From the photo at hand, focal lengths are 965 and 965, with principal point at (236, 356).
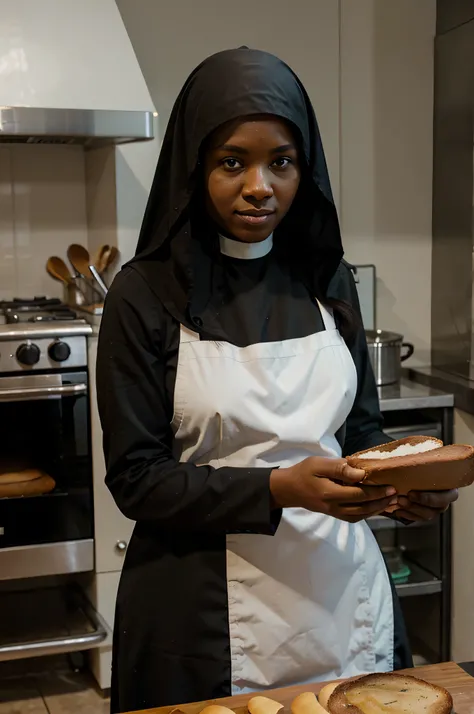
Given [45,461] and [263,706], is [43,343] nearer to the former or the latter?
[45,461]

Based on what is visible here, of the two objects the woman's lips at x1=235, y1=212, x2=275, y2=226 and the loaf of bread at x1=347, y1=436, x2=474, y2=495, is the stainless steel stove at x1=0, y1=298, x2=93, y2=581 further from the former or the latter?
the loaf of bread at x1=347, y1=436, x2=474, y2=495

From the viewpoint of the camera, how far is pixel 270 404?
1341 mm

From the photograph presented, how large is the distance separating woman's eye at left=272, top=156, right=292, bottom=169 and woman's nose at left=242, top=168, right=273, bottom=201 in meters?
0.03

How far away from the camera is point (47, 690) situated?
8.67 feet

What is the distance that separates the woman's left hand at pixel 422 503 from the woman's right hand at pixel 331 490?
0.03 metres

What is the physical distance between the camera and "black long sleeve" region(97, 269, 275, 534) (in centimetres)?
125

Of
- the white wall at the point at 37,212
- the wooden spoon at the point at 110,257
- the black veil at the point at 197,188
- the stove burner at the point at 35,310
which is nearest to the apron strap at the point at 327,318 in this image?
the black veil at the point at 197,188

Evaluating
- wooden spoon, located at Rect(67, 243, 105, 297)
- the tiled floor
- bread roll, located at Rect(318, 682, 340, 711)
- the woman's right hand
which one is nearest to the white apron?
the woman's right hand

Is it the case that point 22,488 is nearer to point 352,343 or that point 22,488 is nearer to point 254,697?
point 352,343

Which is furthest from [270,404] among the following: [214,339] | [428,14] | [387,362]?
[428,14]

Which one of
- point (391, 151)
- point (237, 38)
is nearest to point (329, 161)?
point (391, 151)

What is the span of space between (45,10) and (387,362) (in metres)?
1.27

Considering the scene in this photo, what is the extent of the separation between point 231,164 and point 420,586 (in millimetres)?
1666

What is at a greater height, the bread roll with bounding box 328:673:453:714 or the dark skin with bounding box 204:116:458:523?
the dark skin with bounding box 204:116:458:523
